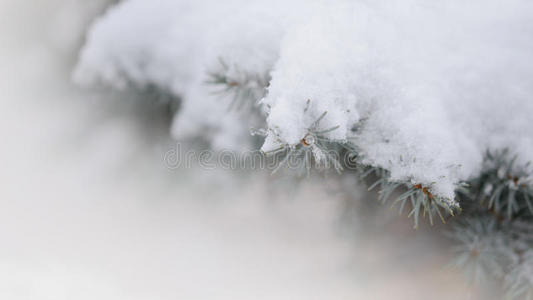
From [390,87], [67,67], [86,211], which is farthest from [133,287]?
[390,87]

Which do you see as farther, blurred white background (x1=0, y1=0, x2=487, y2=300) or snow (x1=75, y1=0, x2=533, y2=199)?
blurred white background (x1=0, y1=0, x2=487, y2=300)

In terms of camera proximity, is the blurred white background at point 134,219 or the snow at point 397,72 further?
the blurred white background at point 134,219

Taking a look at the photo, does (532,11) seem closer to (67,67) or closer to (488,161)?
(488,161)

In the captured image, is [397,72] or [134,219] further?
[134,219]
